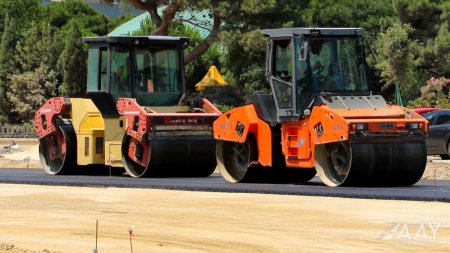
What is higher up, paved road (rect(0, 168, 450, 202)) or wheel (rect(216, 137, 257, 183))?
wheel (rect(216, 137, 257, 183))

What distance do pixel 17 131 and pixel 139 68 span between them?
129 ft

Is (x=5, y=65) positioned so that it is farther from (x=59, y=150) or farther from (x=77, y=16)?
(x=59, y=150)

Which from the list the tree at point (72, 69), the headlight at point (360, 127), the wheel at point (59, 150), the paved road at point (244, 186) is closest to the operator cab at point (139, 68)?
the wheel at point (59, 150)

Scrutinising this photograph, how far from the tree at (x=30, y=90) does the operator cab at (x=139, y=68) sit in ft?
132

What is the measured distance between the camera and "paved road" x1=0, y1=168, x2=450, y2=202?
21344 mm

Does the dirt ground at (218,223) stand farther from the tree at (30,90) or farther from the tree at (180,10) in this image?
the tree at (30,90)

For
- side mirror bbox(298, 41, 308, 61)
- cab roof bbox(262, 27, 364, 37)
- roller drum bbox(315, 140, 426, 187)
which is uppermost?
cab roof bbox(262, 27, 364, 37)

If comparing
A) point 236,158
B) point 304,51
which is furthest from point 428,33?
point 304,51

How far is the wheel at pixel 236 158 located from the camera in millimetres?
26297

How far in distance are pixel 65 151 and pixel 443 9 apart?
32402 mm

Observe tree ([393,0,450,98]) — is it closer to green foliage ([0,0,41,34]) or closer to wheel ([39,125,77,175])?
wheel ([39,125,77,175])

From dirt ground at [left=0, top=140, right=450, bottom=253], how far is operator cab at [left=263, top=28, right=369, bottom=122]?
2960mm

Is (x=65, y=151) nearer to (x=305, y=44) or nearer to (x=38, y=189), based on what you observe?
(x=38, y=189)

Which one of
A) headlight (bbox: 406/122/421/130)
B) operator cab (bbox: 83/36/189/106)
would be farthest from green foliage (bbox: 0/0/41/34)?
headlight (bbox: 406/122/421/130)
